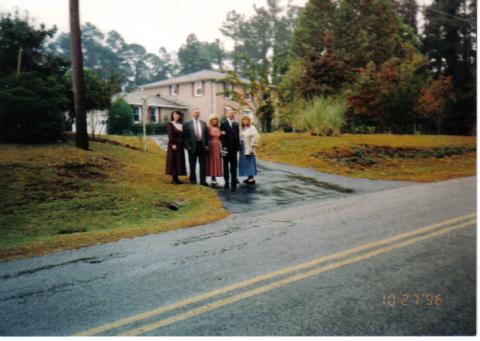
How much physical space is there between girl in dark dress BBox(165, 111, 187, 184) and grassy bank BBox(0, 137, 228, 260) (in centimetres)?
30

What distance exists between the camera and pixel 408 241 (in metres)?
4.19

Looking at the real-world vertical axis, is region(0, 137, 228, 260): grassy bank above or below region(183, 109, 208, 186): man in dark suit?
below

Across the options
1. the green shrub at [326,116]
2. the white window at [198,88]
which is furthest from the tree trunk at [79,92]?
the green shrub at [326,116]

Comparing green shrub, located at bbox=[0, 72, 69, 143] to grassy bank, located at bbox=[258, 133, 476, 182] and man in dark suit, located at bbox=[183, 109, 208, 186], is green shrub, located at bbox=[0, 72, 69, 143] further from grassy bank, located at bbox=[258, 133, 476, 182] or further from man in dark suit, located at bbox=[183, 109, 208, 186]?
grassy bank, located at bbox=[258, 133, 476, 182]

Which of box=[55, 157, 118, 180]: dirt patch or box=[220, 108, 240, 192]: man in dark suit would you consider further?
box=[220, 108, 240, 192]: man in dark suit

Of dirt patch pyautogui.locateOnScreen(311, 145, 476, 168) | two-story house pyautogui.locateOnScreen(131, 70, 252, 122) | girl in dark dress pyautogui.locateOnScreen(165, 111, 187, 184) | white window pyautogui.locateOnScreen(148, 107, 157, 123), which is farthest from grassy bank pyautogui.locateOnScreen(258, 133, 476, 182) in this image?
white window pyautogui.locateOnScreen(148, 107, 157, 123)

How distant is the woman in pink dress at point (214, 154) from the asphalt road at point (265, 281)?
8.91 ft

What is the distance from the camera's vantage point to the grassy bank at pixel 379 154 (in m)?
5.93

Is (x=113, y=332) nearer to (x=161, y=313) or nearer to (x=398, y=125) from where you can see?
(x=161, y=313)

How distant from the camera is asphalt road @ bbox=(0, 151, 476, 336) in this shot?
2688 mm

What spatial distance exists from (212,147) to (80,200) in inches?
111
